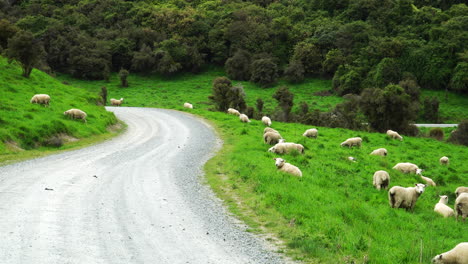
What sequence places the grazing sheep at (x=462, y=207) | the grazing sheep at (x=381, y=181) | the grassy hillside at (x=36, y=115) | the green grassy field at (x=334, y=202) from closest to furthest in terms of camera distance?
the green grassy field at (x=334, y=202) → the grazing sheep at (x=462, y=207) → the grazing sheep at (x=381, y=181) → the grassy hillside at (x=36, y=115)

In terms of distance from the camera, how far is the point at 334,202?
1244cm

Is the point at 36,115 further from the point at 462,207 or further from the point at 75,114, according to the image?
the point at 462,207

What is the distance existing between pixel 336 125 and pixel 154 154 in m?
30.9

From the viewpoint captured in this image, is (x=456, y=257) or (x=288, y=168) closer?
(x=456, y=257)

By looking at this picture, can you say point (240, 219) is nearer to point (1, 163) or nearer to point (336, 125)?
point (1, 163)

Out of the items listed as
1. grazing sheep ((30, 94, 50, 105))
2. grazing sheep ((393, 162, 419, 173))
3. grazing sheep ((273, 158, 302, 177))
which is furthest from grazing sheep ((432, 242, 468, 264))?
grazing sheep ((30, 94, 50, 105))

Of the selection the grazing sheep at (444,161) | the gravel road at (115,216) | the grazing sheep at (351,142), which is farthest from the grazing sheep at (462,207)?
the grazing sheep at (444,161)

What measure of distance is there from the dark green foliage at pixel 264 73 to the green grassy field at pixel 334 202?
55815 millimetres

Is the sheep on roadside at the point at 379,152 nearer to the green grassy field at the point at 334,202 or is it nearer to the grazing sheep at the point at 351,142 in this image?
the green grassy field at the point at 334,202

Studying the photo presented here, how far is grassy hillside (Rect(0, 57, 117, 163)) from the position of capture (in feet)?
68.8

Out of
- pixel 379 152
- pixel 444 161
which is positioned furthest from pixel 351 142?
pixel 444 161

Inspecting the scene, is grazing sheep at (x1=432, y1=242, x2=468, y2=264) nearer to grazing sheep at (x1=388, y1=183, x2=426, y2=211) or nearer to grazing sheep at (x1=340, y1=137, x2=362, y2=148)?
grazing sheep at (x1=388, y1=183, x2=426, y2=211)

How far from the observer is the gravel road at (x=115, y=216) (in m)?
7.82

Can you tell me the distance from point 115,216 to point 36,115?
18.3 m
